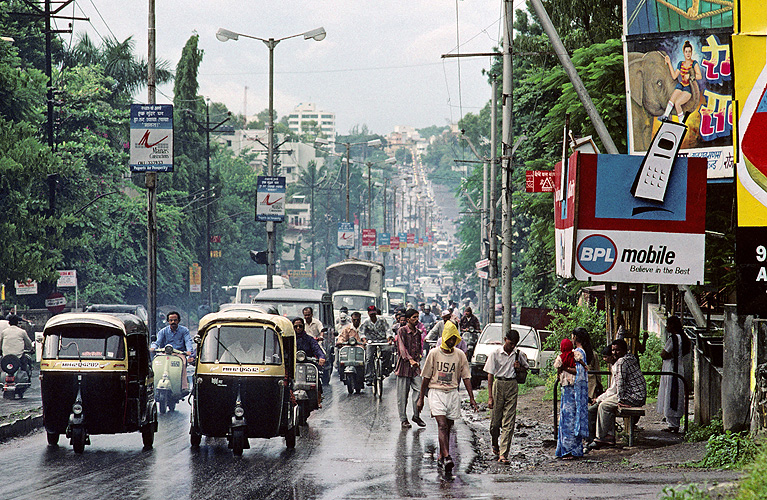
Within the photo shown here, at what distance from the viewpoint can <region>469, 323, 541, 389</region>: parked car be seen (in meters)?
27.5

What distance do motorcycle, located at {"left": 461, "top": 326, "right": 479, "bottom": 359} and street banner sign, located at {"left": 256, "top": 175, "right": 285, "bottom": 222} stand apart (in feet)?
31.9

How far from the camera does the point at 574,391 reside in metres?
15.1

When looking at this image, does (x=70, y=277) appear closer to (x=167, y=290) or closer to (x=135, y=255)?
(x=135, y=255)

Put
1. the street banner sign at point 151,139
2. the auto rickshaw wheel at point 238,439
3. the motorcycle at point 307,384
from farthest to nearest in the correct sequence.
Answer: the street banner sign at point 151,139, the motorcycle at point 307,384, the auto rickshaw wheel at point 238,439

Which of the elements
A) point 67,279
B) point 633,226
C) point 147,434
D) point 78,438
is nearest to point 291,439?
point 147,434

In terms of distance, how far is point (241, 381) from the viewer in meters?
14.8

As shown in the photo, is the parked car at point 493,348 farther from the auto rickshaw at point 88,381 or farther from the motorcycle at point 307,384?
the auto rickshaw at point 88,381

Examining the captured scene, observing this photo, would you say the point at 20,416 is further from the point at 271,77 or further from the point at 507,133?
the point at 271,77

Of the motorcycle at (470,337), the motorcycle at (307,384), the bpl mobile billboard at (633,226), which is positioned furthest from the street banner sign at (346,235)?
the bpl mobile billboard at (633,226)

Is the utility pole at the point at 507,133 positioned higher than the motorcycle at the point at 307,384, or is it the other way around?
the utility pole at the point at 507,133

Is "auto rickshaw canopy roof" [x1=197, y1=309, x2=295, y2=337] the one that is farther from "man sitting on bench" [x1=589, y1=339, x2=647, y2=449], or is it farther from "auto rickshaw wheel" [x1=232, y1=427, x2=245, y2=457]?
"man sitting on bench" [x1=589, y1=339, x2=647, y2=449]

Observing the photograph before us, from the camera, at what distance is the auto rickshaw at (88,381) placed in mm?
14867

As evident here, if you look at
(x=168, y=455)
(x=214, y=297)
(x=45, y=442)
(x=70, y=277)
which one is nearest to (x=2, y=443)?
(x=45, y=442)

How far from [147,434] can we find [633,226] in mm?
7648
